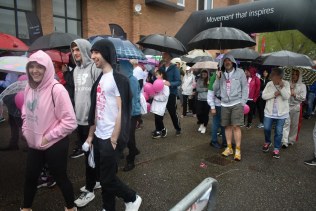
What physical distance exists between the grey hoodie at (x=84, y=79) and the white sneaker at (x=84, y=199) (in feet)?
2.85

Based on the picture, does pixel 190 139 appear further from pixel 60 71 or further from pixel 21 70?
pixel 21 70

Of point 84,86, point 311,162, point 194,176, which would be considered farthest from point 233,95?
point 84,86

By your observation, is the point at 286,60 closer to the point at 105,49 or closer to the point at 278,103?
the point at 278,103

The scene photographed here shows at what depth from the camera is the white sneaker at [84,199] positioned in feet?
10.6

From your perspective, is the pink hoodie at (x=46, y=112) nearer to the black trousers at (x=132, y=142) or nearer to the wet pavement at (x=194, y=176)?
the wet pavement at (x=194, y=176)

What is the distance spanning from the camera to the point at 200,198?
151 centimetres

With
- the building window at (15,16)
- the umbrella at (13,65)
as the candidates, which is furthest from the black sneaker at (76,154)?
the building window at (15,16)

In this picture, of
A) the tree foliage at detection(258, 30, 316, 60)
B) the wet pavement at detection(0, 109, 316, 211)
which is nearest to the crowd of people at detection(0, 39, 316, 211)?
the wet pavement at detection(0, 109, 316, 211)

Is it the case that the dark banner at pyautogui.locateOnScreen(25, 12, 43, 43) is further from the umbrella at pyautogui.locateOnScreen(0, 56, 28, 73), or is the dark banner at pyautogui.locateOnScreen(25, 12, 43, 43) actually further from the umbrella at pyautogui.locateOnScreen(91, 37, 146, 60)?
the umbrella at pyautogui.locateOnScreen(91, 37, 146, 60)

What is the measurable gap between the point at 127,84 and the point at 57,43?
3240mm

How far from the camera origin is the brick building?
10703 millimetres

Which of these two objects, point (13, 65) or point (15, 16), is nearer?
point (13, 65)

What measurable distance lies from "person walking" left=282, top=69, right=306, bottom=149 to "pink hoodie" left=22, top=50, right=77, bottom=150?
15.8 ft

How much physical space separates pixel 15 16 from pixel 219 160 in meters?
9.69
